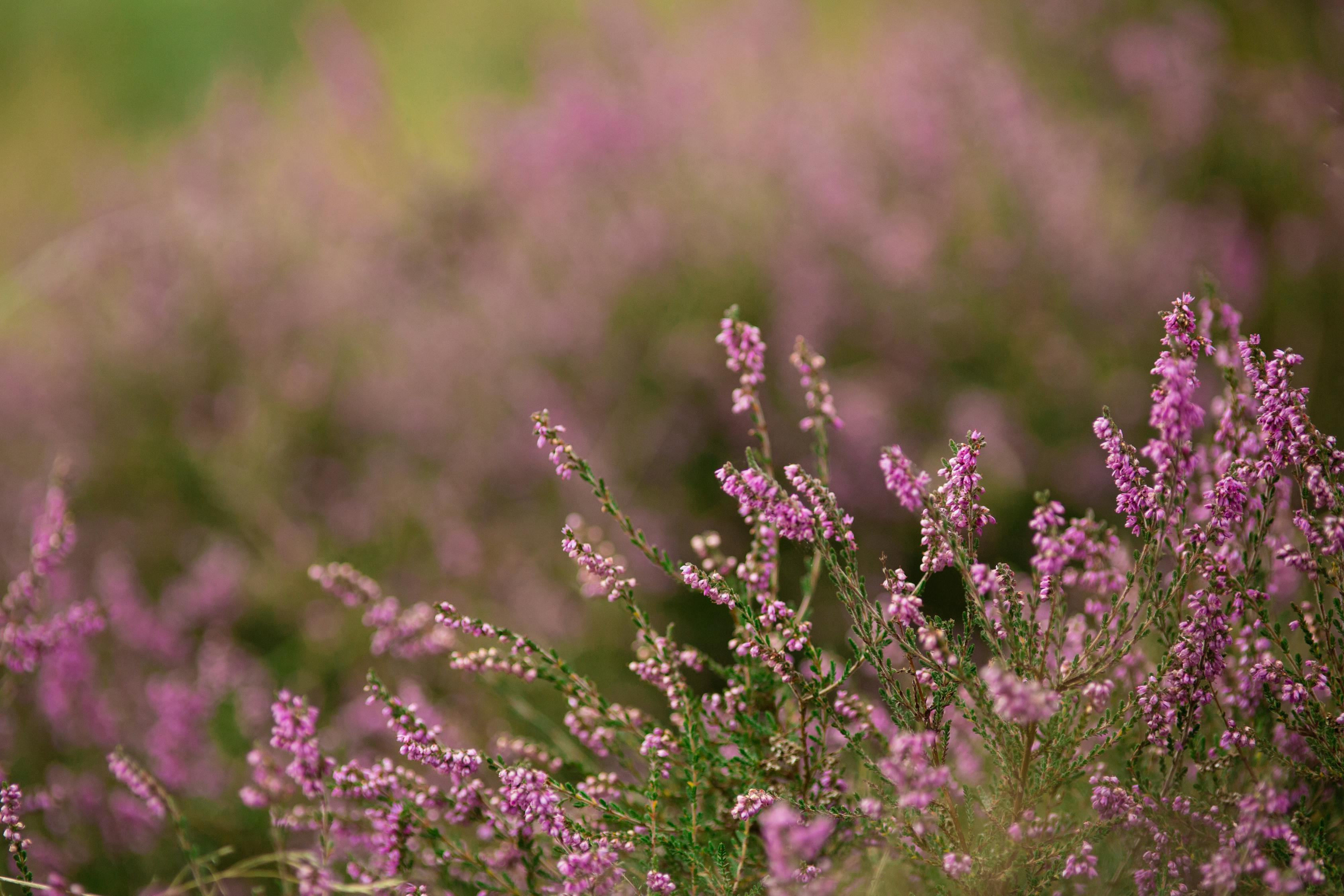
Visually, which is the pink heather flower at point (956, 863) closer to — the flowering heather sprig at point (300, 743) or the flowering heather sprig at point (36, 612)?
the flowering heather sprig at point (300, 743)

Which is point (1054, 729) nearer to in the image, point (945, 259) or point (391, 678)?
point (391, 678)

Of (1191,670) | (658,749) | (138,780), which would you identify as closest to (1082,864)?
(1191,670)

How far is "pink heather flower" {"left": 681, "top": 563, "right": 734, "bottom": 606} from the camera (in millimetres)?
966

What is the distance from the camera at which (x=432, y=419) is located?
3307 millimetres

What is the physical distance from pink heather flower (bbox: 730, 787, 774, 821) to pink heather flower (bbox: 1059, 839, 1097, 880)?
→ 30 cm

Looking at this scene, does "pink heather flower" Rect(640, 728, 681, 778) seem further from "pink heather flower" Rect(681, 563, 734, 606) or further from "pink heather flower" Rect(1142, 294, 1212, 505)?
"pink heather flower" Rect(1142, 294, 1212, 505)

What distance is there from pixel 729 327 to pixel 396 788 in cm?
66

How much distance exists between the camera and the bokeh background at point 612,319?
2.53m

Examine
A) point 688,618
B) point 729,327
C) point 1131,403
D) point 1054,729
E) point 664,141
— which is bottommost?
point 1054,729

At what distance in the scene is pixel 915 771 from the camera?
819mm

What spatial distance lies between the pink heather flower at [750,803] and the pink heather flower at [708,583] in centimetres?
20

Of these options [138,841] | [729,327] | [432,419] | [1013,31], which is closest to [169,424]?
[432,419]

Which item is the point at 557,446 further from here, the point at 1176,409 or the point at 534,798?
the point at 1176,409

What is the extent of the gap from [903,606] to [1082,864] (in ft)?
1.05
